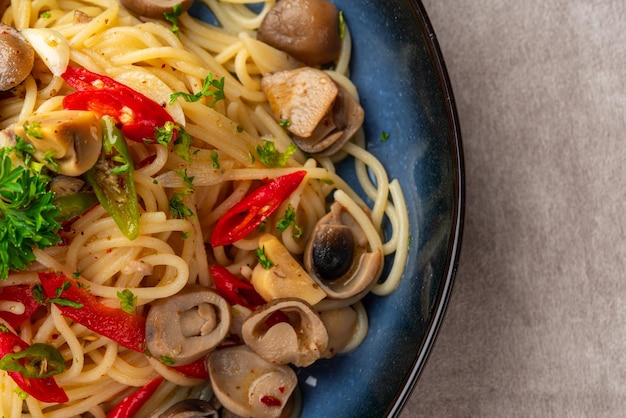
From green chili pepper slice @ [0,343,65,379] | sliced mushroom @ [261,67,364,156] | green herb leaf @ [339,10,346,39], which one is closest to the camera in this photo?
green chili pepper slice @ [0,343,65,379]

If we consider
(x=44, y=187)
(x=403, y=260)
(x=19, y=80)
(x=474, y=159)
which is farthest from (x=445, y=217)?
(x=19, y=80)

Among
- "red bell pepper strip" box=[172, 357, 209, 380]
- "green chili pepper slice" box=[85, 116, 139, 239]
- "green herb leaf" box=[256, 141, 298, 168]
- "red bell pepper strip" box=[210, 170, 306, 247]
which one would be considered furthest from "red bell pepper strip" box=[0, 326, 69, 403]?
"green herb leaf" box=[256, 141, 298, 168]

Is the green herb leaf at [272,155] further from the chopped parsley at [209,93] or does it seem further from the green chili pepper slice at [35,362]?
the green chili pepper slice at [35,362]

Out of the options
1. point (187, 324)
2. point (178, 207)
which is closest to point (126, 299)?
point (187, 324)

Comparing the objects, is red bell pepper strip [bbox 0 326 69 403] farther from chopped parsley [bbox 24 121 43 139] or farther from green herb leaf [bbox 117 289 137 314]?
chopped parsley [bbox 24 121 43 139]

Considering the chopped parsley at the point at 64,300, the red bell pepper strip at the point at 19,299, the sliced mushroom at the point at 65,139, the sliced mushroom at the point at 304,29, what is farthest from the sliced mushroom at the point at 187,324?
the sliced mushroom at the point at 304,29
